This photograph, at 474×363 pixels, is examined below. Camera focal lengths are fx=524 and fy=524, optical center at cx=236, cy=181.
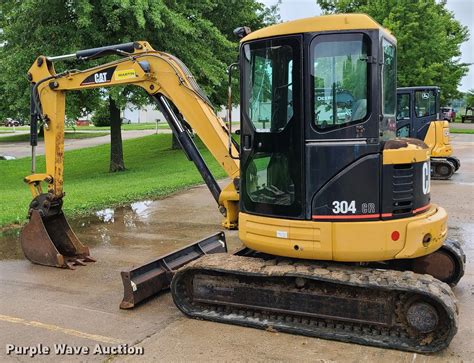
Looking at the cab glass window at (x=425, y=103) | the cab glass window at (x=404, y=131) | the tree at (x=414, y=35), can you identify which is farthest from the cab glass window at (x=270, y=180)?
the tree at (x=414, y=35)

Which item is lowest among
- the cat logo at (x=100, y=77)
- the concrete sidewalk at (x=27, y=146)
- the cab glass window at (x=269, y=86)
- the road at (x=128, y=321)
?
the road at (x=128, y=321)

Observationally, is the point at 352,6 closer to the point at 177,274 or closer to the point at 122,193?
the point at 122,193

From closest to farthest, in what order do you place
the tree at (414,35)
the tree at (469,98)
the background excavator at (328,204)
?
the background excavator at (328,204) → the tree at (414,35) → the tree at (469,98)

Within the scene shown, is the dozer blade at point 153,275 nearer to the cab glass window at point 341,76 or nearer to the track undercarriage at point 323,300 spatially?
the track undercarriage at point 323,300

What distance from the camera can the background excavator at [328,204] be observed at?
4.76 metres

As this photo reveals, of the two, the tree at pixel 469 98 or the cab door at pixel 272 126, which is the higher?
the tree at pixel 469 98

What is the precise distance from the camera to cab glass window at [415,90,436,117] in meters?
17.1

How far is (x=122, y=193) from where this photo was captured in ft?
44.8

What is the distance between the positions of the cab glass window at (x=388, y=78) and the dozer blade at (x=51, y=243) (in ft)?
Result: 15.7

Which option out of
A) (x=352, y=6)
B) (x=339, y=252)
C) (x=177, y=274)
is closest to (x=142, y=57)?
(x=177, y=274)

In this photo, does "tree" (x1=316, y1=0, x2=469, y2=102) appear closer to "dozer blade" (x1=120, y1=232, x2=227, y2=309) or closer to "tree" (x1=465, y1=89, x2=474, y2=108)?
"dozer blade" (x1=120, y1=232, x2=227, y2=309)

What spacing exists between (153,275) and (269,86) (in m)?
2.61

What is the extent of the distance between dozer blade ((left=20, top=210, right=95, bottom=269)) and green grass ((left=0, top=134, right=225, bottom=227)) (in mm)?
2914

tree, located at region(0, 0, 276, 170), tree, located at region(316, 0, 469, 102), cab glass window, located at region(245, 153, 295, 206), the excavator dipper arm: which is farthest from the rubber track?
tree, located at region(316, 0, 469, 102)
